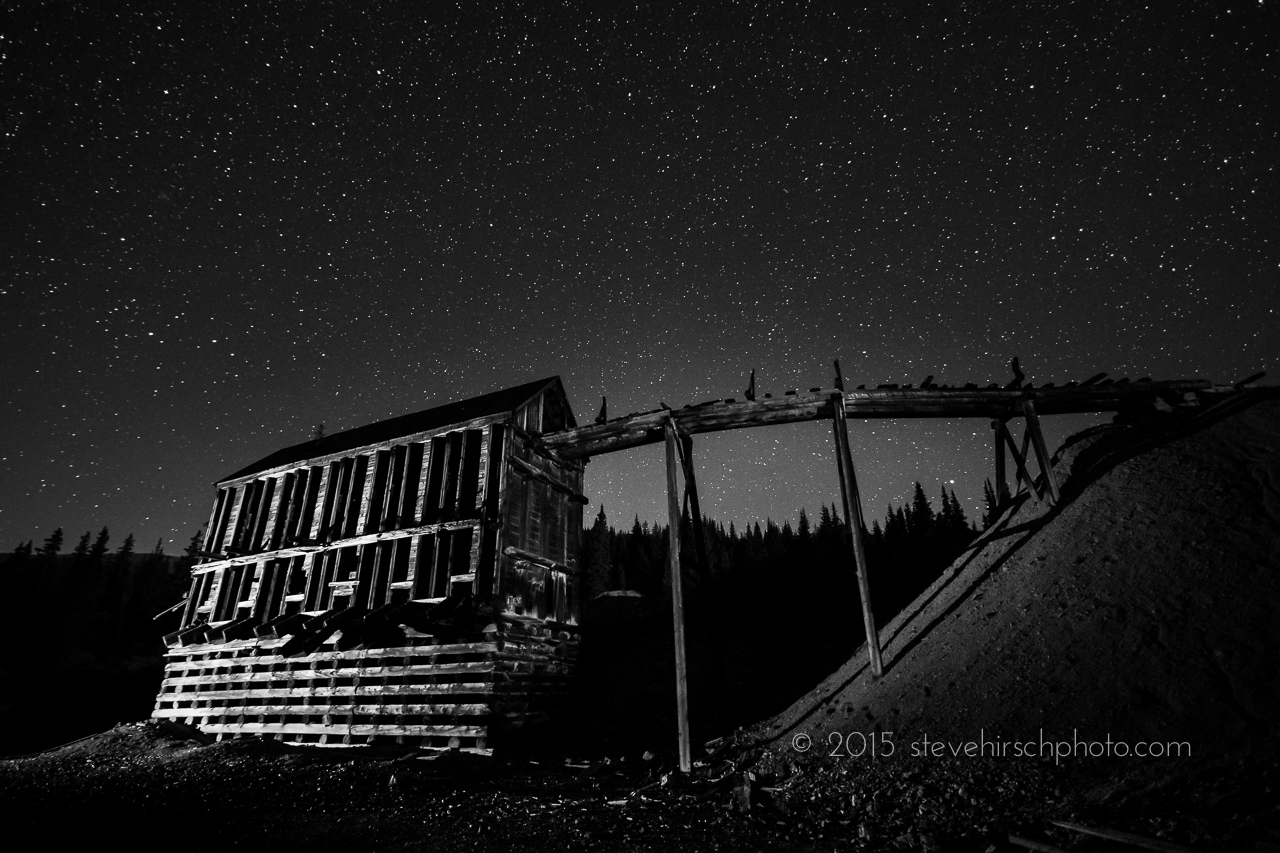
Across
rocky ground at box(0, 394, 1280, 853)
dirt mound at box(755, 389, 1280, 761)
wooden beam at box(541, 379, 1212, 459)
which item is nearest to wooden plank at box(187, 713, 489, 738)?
rocky ground at box(0, 394, 1280, 853)

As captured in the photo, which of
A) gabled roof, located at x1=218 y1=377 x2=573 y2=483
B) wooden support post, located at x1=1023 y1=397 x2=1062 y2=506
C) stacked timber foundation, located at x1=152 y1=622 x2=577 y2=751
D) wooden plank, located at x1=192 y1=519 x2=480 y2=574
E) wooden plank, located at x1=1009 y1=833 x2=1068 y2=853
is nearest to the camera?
wooden plank, located at x1=1009 y1=833 x2=1068 y2=853

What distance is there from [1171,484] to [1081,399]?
3275 mm

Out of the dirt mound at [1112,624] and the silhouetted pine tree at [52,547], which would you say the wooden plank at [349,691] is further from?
the silhouetted pine tree at [52,547]

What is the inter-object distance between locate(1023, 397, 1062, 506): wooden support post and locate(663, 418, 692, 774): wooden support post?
8809 mm

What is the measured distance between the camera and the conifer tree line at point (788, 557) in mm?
26156

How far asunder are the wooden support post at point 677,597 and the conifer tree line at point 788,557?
0.98 metres

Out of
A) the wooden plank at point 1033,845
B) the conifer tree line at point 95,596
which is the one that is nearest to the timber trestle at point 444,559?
the wooden plank at point 1033,845

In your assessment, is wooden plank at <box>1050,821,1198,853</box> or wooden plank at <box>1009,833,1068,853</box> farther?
wooden plank at <box>1009,833,1068,853</box>

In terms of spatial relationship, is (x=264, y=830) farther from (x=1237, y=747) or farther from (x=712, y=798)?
(x=1237, y=747)

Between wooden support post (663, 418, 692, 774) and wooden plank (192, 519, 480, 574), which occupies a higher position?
wooden plank (192, 519, 480, 574)

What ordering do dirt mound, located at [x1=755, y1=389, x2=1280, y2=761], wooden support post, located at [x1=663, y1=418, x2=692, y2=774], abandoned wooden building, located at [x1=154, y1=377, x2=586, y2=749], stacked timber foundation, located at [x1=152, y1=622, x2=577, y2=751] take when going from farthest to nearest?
abandoned wooden building, located at [x1=154, y1=377, x2=586, y2=749] → stacked timber foundation, located at [x1=152, y1=622, x2=577, y2=751] → wooden support post, located at [x1=663, y1=418, x2=692, y2=774] → dirt mound, located at [x1=755, y1=389, x2=1280, y2=761]

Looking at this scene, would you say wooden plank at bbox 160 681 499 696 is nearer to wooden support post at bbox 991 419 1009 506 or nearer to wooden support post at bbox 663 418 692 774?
wooden support post at bbox 663 418 692 774

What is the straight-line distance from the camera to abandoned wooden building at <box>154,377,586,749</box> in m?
14.9

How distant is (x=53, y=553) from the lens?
92.8m
